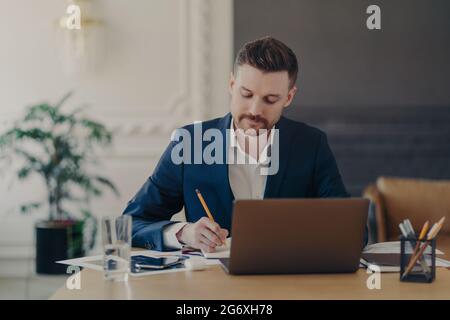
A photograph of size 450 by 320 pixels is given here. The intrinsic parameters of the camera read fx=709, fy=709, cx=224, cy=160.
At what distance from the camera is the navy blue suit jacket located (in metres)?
1.98

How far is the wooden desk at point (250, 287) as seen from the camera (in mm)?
1227

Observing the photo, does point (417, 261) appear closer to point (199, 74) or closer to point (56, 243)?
point (56, 243)

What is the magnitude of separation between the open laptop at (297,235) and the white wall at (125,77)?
117 inches

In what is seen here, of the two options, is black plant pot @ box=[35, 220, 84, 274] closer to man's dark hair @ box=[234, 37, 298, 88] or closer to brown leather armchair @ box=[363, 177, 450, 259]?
brown leather armchair @ box=[363, 177, 450, 259]

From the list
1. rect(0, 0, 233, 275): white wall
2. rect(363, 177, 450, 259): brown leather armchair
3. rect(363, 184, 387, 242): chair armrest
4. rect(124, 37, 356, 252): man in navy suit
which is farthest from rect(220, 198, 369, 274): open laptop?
rect(0, 0, 233, 275): white wall

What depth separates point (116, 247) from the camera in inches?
54.7

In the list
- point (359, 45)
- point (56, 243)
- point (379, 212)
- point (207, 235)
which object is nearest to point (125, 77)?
point (56, 243)

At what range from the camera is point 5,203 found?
4.26 meters

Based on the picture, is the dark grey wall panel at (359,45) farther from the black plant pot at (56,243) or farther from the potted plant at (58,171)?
the black plant pot at (56,243)

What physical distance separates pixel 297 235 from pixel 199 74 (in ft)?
9.97
